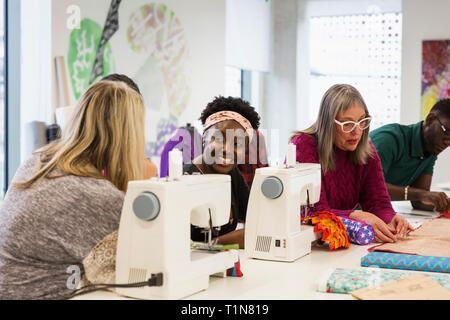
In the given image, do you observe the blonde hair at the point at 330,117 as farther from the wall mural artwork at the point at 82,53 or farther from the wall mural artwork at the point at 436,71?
the wall mural artwork at the point at 436,71

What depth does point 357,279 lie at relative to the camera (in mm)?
1535

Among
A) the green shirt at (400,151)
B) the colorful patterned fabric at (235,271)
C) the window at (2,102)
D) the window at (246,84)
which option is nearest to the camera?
the colorful patterned fabric at (235,271)

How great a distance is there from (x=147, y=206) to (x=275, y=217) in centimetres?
63

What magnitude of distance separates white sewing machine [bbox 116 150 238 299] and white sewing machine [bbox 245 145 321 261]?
44 cm

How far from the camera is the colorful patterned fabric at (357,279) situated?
4.94 ft

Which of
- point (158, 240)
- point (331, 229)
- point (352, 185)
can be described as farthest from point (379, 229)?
point (158, 240)

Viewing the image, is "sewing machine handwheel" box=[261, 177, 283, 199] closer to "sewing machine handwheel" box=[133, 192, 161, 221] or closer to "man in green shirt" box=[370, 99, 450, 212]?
"sewing machine handwheel" box=[133, 192, 161, 221]

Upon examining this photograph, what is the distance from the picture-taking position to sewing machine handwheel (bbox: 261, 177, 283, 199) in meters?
1.89

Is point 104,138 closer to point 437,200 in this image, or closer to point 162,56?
point 437,200

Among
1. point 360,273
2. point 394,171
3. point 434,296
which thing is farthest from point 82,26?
point 434,296

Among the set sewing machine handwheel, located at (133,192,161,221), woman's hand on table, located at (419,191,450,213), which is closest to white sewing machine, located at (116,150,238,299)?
sewing machine handwheel, located at (133,192,161,221)

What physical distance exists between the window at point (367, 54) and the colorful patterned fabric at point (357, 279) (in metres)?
5.22

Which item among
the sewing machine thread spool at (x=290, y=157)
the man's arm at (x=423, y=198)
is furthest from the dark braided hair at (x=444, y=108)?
the sewing machine thread spool at (x=290, y=157)

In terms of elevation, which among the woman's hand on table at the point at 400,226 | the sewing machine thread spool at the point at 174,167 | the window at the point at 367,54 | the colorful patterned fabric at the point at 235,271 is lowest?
the colorful patterned fabric at the point at 235,271
